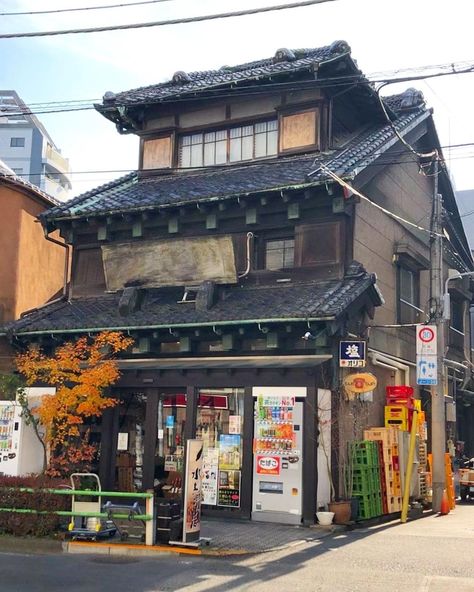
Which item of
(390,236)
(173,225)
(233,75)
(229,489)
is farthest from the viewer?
(233,75)

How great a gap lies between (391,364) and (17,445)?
1039cm

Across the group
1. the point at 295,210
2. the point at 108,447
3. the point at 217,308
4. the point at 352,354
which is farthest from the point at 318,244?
the point at 108,447

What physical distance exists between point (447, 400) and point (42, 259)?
1512 cm

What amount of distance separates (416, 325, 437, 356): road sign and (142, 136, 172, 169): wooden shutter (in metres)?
9.35

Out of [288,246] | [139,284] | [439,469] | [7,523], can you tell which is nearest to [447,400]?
[439,469]

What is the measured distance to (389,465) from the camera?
17156 millimetres

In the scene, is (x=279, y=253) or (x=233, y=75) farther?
(x=233, y=75)

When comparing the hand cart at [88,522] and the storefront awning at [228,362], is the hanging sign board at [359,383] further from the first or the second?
the hand cart at [88,522]

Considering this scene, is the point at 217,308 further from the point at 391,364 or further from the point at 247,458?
the point at 391,364

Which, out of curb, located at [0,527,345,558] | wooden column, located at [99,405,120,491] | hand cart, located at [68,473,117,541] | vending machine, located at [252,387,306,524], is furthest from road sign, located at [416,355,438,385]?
hand cart, located at [68,473,117,541]

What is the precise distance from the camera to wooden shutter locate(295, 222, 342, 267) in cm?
1742

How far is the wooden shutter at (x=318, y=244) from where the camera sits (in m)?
17.4

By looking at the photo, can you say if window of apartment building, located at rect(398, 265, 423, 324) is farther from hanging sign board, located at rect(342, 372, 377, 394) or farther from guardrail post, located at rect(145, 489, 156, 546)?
guardrail post, located at rect(145, 489, 156, 546)

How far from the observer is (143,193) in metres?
20.6
